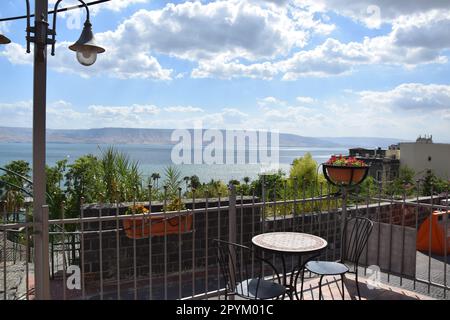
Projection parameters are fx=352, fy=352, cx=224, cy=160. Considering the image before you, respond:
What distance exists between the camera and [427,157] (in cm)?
3356

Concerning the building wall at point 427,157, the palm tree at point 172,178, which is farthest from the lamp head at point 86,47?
the building wall at point 427,157

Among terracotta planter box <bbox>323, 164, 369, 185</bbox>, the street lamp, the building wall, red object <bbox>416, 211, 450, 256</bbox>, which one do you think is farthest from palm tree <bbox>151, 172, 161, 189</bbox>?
the building wall

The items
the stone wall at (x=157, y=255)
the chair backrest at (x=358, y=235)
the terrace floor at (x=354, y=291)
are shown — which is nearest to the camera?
the chair backrest at (x=358, y=235)

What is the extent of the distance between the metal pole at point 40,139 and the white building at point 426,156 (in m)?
35.0

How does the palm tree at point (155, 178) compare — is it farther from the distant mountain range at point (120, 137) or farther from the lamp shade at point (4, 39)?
the lamp shade at point (4, 39)

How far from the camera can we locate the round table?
279 centimetres

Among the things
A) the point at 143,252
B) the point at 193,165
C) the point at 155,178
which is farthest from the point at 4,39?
the point at 193,165

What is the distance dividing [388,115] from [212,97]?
1643 centimetres

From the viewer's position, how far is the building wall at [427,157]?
32.4 meters

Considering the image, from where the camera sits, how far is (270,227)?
574 cm

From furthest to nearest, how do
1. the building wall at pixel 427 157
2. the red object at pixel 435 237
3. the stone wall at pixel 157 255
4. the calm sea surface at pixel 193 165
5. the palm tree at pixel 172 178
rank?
the building wall at pixel 427 157 < the red object at pixel 435 237 < the calm sea surface at pixel 193 165 < the palm tree at pixel 172 178 < the stone wall at pixel 157 255
